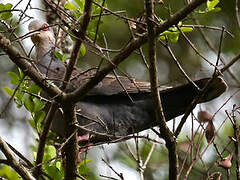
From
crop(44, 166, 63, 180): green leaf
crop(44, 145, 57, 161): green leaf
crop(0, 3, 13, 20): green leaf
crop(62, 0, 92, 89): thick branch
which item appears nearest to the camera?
crop(62, 0, 92, 89): thick branch

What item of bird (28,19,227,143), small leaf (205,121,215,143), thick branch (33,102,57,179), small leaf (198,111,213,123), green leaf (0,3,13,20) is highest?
bird (28,19,227,143)

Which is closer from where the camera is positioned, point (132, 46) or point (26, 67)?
point (132, 46)

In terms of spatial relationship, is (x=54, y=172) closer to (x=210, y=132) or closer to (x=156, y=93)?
(x=156, y=93)

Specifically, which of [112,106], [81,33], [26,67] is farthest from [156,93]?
[112,106]

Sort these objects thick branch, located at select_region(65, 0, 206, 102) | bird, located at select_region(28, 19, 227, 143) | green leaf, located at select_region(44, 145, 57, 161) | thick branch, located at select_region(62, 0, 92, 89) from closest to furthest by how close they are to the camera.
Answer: thick branch, located at select_region(65, 0, 206, 102)
thick branch, located at select_region(62, 0, 92, 89)
green leaf, located at select_region(44, 145, 57, 161)
bird, located at select_region(28, 19, 227, 143)

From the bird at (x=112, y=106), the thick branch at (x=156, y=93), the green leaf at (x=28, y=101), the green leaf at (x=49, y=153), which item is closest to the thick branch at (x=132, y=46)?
the thick branch at (x=156, y=93)

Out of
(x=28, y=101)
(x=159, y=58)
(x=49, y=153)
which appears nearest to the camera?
(x=28, y=101)

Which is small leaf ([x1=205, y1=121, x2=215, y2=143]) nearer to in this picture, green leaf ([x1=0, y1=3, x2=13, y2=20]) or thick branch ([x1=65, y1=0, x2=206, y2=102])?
thick branch ([x1=65, y1=0, x2=206, y2=102])

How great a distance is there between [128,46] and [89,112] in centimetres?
225

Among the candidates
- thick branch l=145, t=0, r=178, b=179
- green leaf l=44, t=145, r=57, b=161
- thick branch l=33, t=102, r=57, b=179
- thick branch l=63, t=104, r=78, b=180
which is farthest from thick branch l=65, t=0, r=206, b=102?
green leaf l=44, t=145, r=57, b=161

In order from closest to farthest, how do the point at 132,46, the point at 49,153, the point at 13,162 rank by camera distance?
the point at 132,46
the point at 13,162
the point at 49,153

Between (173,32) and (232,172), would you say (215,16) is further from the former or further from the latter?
(173,32)

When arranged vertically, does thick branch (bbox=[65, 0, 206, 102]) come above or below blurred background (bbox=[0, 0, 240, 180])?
below

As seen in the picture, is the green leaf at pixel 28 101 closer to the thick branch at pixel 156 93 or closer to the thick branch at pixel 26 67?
the thick branch at pixel 26 67
